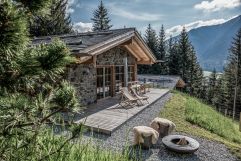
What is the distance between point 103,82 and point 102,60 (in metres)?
1.39

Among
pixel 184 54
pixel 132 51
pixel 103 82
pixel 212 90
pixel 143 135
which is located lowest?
pixel 212 90

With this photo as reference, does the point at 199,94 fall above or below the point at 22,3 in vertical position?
below

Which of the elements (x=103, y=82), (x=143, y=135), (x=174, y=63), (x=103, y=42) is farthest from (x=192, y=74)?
(x=143, y=135)

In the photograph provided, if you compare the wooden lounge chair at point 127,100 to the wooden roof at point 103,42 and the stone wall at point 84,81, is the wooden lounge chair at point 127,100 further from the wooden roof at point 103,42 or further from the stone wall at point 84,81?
the wooden roof at point 103,42

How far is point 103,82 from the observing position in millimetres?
15188

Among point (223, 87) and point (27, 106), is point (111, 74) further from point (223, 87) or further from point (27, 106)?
point (223, 87)

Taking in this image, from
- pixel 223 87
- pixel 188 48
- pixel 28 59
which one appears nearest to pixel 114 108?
pixel 28 59

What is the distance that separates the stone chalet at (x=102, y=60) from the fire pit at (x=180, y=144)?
4.18 meters

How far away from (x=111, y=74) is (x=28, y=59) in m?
14.4

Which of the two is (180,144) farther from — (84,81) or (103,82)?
(103,82)

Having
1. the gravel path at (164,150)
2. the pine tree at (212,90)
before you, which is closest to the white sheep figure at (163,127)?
the gravel path at (164,150)

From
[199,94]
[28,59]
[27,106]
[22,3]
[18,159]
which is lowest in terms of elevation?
[199,94]

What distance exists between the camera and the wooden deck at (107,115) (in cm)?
928

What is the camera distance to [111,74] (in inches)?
627
